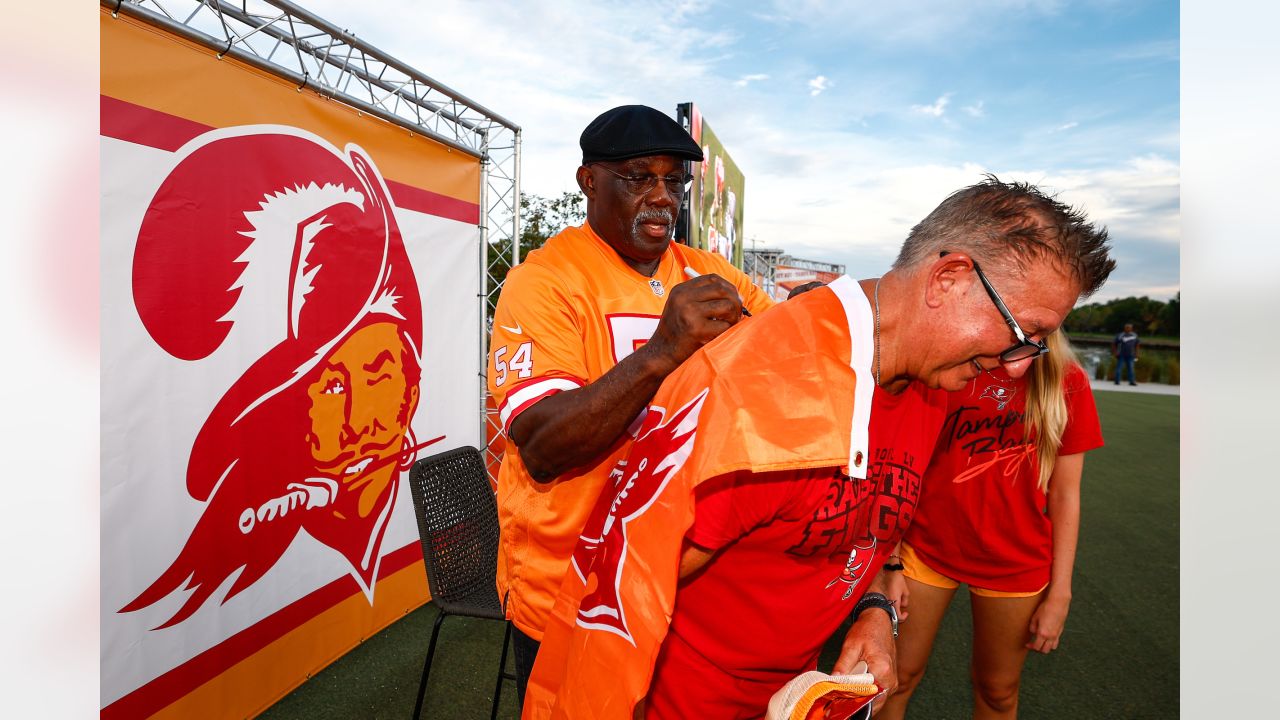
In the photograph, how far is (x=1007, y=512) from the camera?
238 cm

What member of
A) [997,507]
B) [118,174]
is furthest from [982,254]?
[118,174]

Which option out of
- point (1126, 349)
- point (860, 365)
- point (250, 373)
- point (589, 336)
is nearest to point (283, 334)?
point (250, 373)

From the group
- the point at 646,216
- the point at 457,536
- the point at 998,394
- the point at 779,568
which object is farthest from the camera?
the point at 457,536

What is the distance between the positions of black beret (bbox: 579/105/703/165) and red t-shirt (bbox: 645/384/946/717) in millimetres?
920

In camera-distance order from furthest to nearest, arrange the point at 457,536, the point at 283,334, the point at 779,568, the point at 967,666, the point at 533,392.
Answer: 1. the point at 967,666
2. the point at 283,334
3. the point at 457,536
4. the point at 533,392
5. the point at 779,568

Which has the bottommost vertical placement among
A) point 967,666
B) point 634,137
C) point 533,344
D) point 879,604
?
point 967,666

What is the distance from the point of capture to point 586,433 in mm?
1386

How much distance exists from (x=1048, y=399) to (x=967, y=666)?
2.42 metres

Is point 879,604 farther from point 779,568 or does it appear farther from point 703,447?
point 703,447

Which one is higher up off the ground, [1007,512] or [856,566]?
[856,566]

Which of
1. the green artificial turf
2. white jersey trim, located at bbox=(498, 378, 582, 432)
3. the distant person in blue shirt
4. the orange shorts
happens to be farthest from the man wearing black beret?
the distant person in blue shirt

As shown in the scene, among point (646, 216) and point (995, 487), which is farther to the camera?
point (995, 487)
